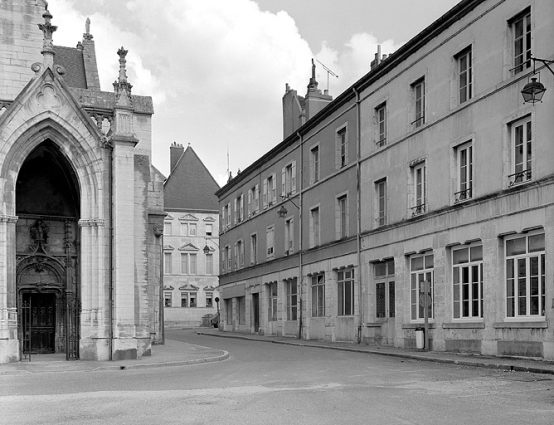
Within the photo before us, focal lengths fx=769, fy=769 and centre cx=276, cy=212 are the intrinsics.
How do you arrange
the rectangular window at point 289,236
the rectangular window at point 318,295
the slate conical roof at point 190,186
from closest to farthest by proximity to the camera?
the rectangular window at point 318,295, the rectangular window at point 289,236, the slate conical roof at point 190,186

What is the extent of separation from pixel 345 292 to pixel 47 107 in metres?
15.0

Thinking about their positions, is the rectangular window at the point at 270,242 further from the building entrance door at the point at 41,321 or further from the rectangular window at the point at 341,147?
the building entrance door at the point at 41,321

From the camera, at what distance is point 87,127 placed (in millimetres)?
22406

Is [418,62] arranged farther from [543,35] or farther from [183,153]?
[183,153]

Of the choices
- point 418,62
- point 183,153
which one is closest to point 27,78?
point 418,62

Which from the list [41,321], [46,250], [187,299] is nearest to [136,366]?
[41,321]

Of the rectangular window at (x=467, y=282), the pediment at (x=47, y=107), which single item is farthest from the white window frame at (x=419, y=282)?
the pediment at (x=47, y=107)

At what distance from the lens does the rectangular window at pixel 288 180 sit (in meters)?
38.8

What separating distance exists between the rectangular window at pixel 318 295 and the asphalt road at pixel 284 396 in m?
15.8

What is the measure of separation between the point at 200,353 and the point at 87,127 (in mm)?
7732

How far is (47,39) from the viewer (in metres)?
22.3

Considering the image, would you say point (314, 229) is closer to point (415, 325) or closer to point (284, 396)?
point (415, 325)

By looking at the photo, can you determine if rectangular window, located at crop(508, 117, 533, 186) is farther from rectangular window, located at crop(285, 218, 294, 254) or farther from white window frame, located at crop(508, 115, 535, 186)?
rectangular window, located at crop(285, 218, 294, 254)

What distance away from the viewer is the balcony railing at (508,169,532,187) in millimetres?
19750
